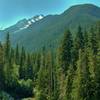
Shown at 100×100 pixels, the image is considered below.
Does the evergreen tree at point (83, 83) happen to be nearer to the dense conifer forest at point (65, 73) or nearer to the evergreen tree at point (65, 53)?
the dense conifer forest at point (65, 73)

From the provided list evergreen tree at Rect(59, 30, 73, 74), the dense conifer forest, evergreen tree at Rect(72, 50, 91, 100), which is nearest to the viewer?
evergreen tree at Rect(72, 50, 91, 100)

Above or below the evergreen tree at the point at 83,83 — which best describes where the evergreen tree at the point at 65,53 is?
above

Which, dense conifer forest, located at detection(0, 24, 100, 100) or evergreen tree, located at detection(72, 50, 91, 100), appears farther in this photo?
dense conifer forest, located at detection(0, 24, 100, 100)

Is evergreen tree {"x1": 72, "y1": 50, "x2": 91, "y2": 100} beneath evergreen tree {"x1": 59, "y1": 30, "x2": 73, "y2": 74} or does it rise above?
beneath

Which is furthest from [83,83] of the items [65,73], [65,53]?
[65,53]

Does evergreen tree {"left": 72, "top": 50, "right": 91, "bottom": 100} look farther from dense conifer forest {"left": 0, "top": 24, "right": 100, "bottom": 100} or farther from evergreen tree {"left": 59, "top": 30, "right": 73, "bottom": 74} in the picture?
evergreen tree {"left": 59, "top": 30, "right": 73, "bottom": 74}

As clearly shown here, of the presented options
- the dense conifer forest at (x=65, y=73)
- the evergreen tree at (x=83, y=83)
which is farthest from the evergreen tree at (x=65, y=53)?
the evergreen tree at (x=83, y=83)

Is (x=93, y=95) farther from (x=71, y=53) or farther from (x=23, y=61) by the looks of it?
(x=23, y=61)

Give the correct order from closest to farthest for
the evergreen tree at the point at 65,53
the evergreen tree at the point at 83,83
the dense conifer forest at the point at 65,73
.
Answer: the evergreen tree at the point at 83,83
the dense conifer forest at the point at 65,73
the evergreen tree at the point at 65,53

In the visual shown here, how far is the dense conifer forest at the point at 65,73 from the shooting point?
69.2 meters

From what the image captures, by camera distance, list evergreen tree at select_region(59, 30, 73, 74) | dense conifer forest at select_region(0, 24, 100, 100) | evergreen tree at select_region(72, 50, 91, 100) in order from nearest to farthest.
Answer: evergreen tree at select_region(72, 50, 91, 100), dense conifer forest at select_region(0, 24, 100, 100), evergreen tree at select_region(59, 30, 73, 74)

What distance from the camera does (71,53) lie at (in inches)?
3612

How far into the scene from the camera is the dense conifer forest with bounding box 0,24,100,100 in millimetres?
69250

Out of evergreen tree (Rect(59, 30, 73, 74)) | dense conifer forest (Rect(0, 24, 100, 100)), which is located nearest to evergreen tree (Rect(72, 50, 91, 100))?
dense conifer forest (Rect(0, 24, 100, 100))
